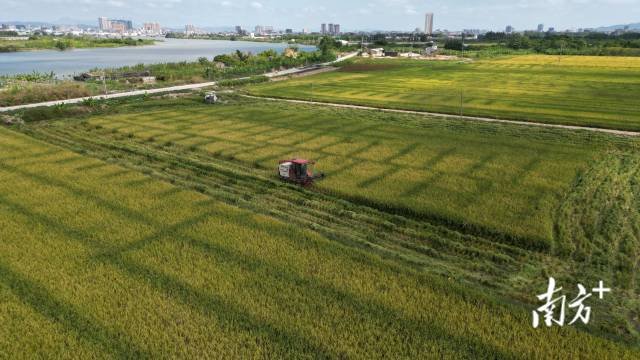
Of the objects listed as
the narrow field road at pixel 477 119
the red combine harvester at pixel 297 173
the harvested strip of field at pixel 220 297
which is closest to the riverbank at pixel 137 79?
the narrow field road at pixel 477 119

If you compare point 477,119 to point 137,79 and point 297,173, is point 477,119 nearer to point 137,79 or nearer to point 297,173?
point 297,173

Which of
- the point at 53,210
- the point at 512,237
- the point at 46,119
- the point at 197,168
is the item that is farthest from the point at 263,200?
the point at 46,119

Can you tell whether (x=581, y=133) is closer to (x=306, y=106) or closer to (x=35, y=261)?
(x=306, y=106)

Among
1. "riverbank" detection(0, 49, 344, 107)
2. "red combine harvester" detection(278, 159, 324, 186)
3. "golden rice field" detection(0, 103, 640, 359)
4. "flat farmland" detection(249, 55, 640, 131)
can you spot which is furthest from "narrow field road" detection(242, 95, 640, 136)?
"red combine harvester" detection(278, 159, 324, 186)

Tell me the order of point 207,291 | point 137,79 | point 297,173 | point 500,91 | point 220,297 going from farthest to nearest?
point 137,79, point 500,91, point 297,173, point 207,291, point 220,297

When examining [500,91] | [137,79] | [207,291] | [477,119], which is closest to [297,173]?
[207,291]

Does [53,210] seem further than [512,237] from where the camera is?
Yes

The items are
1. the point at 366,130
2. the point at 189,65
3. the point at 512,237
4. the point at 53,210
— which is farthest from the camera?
the point at 189,65

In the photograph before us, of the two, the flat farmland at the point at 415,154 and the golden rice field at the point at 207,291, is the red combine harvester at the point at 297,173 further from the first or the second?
the golden rice field at the point at 207,291
